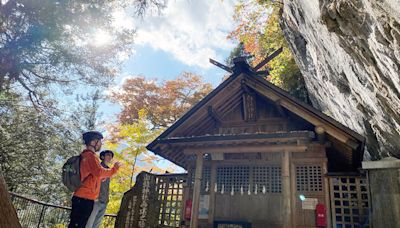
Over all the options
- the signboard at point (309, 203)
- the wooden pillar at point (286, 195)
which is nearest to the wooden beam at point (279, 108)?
the wooden pillar at point (286, 195)

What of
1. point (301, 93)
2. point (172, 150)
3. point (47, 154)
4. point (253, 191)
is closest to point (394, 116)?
point (253, 191)

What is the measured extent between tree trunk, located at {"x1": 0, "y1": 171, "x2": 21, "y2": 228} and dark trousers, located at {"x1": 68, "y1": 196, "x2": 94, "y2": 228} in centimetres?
229

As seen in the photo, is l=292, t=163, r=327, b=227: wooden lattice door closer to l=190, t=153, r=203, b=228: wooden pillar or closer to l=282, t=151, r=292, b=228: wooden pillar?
l=282, t=151, r=292, b=228: wooden pillar

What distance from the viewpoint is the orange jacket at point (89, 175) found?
4.78 m

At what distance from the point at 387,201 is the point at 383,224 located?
540mm

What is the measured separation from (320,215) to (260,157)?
2.41 m

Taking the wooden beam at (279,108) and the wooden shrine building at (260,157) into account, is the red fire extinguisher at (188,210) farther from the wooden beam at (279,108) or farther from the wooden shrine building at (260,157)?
the wooden beam at (279,108)

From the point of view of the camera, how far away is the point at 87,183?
481 cm

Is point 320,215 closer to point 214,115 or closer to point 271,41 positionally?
point 214,115

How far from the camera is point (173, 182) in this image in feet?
32.4

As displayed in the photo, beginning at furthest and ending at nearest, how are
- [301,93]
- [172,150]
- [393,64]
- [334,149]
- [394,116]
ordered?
[301,93], [172,150], [334,149], [394,116], [393,64]

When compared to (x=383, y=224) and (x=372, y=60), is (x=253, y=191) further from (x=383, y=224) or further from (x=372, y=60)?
(x=372, y=60)

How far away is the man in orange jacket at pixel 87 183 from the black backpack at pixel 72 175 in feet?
0.20

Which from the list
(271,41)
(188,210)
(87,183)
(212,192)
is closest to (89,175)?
(87,183)
